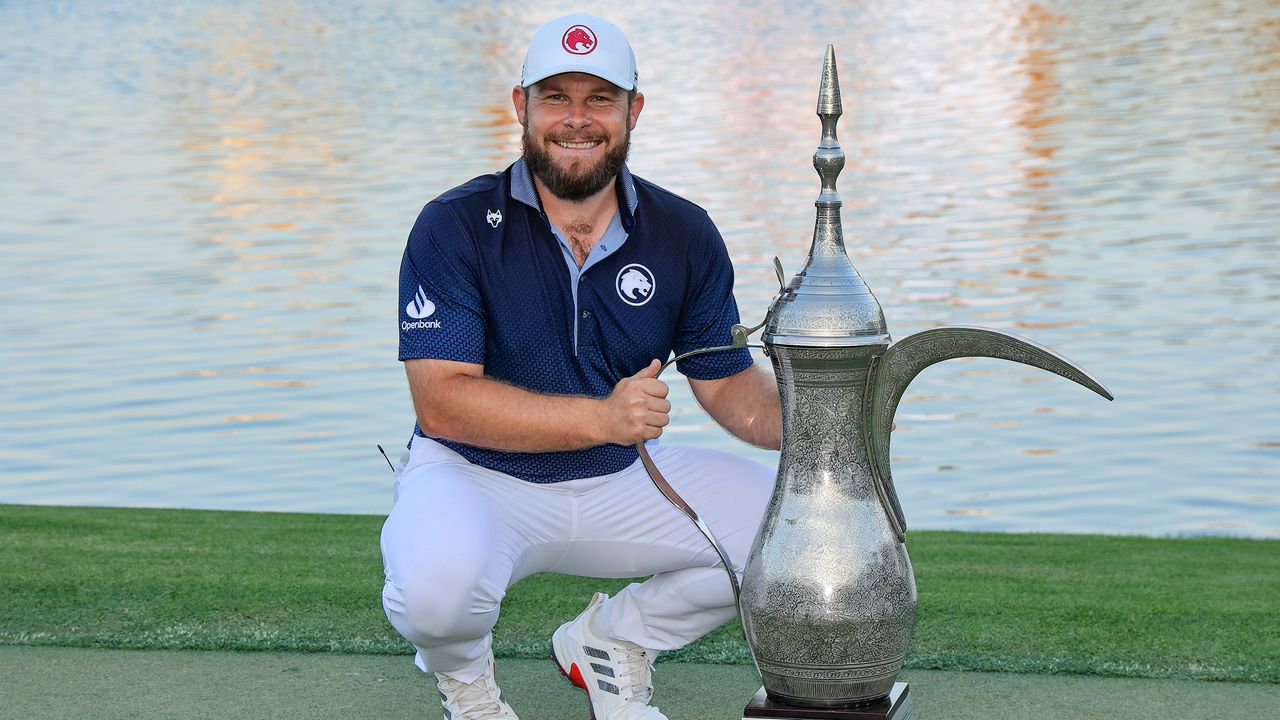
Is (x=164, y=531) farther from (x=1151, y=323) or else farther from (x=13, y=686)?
(x=1151, y=323)

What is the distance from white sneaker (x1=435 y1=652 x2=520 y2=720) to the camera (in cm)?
336

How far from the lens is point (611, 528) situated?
11.8 feet

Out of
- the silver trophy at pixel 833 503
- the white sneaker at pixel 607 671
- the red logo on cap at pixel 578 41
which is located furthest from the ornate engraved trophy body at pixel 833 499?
the red logo on cap at pixel 578 41

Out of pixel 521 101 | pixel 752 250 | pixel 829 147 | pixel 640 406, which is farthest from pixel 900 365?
pixel 752 250

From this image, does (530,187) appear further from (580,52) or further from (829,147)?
(829,147)

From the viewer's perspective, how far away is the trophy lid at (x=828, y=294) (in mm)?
2547

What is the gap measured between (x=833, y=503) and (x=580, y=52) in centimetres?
136

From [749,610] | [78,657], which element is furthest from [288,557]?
[749,610]

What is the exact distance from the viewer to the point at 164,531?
217 inches

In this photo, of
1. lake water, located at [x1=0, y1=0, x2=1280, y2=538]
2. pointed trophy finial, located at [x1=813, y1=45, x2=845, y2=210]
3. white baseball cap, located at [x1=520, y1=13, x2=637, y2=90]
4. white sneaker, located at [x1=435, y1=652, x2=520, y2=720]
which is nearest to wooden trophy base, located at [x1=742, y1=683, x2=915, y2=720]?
pointed trophy finial, located at [x1=813, y1=45, x2=845, y2=210]

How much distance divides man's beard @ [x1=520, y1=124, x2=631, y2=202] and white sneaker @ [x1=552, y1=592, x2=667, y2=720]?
922 mm

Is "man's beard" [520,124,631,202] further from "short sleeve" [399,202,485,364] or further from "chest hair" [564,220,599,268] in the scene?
"short sleeve" [399,202,485,364]

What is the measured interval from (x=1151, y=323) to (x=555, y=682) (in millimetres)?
6968

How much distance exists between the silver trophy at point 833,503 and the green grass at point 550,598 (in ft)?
4.38
